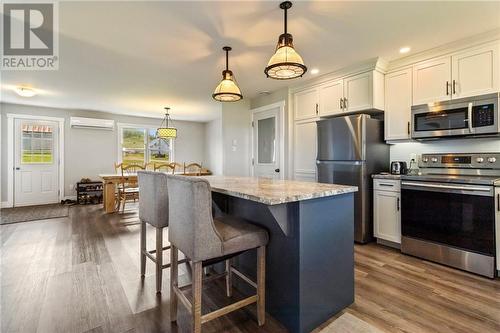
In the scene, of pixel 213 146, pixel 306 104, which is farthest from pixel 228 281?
pixel 213 146

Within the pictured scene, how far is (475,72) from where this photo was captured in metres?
2.51

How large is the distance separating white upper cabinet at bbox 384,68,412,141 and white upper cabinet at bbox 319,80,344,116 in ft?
1.93

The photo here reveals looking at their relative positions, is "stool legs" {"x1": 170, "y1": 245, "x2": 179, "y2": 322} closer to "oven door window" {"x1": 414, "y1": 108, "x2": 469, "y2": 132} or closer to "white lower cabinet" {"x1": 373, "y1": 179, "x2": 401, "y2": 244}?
"white lower cabinet" {"x1": 373, "y1": 179, "x2": 401, "y2": 244}

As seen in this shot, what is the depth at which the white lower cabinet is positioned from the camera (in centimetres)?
290

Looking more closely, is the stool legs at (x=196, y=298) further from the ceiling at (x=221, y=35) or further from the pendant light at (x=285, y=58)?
the ceiling at (x=221, y=35)

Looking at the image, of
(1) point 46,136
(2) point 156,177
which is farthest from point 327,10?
(1) point 46,136

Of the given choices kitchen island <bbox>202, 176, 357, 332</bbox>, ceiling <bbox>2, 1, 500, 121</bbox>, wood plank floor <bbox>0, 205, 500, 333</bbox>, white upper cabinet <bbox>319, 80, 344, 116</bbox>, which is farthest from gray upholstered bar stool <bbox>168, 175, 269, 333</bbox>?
white upper cabinet <bbox>319, 80, 344, 116</bbox>

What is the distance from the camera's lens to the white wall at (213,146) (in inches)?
289

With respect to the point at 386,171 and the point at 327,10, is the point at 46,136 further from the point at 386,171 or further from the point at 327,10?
the point at 386,171

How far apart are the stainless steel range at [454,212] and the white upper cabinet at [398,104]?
47 centimetres

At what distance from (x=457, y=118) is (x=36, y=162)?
8.01 metres

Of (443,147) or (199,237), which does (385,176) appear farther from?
(199,237)

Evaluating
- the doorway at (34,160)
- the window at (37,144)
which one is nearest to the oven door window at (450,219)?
the doorway at (34,160)

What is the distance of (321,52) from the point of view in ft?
9.55
